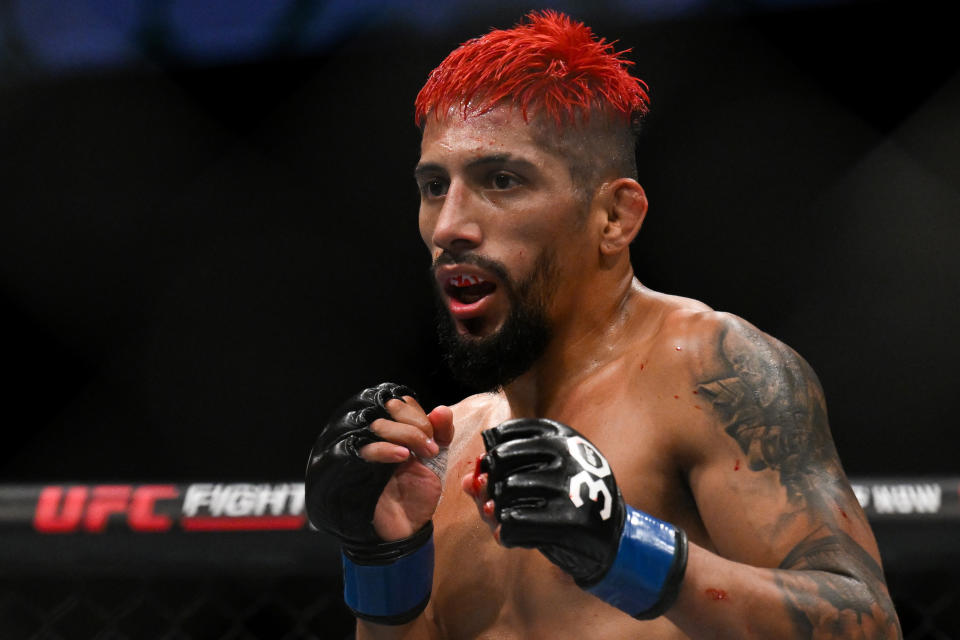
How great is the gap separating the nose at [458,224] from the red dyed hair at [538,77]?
113mm

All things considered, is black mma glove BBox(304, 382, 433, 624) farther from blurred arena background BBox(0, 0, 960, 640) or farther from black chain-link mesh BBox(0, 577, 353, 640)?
blurred arena background BBox(0, 0, 960, 640)

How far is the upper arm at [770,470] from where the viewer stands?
1.03m

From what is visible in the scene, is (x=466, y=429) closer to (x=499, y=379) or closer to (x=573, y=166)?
(x=499, y=379)

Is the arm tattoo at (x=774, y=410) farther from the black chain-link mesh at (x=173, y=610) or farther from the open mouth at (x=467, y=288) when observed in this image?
the black chain-link mesh at (x=173, y=610)

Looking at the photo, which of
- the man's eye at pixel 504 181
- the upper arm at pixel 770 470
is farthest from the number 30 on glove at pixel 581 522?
the man's eye at pixel 504 181

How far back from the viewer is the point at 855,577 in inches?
39.6

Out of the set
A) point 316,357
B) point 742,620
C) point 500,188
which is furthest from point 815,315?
point 742,620

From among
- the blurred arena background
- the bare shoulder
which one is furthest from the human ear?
the blurred arena background

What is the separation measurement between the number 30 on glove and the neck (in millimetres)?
355

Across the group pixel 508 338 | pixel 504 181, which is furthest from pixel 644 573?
pixel 504 181

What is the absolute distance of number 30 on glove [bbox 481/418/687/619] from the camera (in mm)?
936

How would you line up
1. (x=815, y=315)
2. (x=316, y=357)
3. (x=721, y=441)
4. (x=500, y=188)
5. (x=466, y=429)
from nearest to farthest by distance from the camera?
(x=721, y=441)
(x=500, y=188)
(x=466, y=429)
(x=815, y=315)
(x=316, y=357)

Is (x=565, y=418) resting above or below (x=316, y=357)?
above

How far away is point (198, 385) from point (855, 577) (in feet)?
7.18
